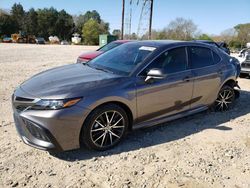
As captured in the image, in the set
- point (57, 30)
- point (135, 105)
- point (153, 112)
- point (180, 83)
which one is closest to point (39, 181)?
point (135, 105)

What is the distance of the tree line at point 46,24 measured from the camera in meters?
72.8

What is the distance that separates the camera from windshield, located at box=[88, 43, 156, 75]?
426 centimetres

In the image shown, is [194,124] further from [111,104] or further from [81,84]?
[81,84]

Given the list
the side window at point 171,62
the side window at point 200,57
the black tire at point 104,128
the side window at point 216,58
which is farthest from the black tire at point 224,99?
the black tire at point 104,128

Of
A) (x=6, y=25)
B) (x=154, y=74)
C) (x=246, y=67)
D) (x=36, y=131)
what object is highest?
(x=6, y=25)

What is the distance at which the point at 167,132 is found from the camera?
4.64 metres

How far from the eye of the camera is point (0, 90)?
7.18m

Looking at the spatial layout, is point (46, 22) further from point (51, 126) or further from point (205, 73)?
point (51, 126)

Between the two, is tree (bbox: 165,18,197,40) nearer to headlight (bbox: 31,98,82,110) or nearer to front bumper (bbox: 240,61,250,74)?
front bumper (bbox: 240,61,250,74)

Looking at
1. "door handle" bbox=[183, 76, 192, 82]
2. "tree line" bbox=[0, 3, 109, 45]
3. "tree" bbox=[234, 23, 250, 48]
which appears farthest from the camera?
"tree line" bbox=[0, 3, 109, 45]

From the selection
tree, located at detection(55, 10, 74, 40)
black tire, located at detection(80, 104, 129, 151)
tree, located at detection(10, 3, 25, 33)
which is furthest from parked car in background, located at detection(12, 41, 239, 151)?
tree, located at detection(55, 10, 74, 40)

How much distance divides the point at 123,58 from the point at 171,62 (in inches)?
32.3

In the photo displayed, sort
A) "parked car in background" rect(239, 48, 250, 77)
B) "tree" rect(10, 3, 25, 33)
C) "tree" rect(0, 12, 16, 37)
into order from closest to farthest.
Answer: "parked car in background" rect(239, 48, 250, 77)
"tree" rect(0, 12, 16, 37)
"tree" rect(10, 3, 25, 33)

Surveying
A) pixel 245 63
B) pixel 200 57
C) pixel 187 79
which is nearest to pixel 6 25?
pixel 245 63
